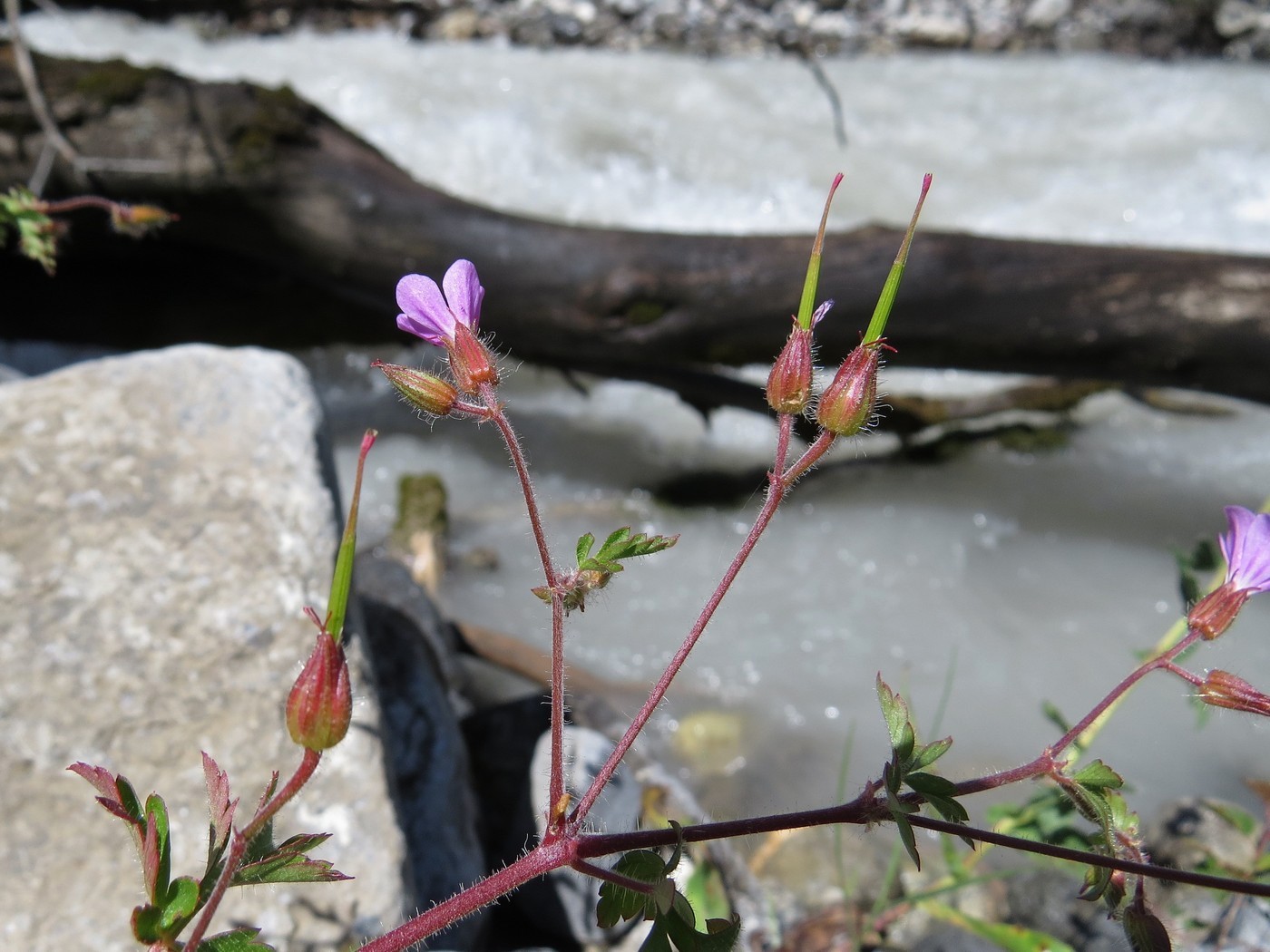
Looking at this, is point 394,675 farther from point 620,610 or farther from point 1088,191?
point 1088,191

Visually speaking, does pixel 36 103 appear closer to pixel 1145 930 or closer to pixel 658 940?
pixel 658 940

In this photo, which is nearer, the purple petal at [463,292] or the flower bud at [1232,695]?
the flower bud at [1232,695]

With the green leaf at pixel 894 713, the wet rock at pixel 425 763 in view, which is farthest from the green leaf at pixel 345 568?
the wet rock at pixel 425 763

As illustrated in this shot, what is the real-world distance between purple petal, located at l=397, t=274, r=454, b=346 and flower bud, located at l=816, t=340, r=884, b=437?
386mm

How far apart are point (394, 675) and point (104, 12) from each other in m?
6.88

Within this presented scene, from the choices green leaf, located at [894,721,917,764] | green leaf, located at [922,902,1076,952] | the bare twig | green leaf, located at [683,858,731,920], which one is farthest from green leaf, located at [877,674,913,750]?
the bare twig

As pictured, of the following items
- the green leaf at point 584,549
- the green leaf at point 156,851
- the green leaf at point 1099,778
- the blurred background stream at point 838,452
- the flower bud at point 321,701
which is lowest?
the blurred background stream at point 838,452

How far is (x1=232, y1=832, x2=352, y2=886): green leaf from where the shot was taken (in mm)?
814

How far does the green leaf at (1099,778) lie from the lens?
90 cm

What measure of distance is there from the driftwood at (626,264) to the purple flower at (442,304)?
2378 millimetres

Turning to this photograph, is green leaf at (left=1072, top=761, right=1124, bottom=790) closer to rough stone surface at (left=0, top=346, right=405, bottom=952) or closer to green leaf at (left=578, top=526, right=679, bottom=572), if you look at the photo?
green leaf at (left=578, top=526, right=679, bottom=572)

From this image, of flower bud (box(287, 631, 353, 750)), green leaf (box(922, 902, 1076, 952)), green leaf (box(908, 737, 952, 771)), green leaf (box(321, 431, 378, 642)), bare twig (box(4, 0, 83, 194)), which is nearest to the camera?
green leaf (box(321, 431, 378, 642))

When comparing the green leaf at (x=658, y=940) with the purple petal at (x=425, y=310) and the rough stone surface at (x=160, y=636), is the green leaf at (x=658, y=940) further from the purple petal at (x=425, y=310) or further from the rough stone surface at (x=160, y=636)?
the rough stone surface at (x=160, y=636)

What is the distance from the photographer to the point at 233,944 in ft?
2.67
